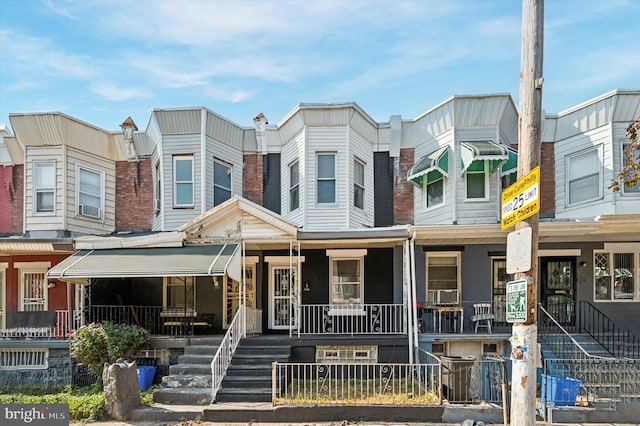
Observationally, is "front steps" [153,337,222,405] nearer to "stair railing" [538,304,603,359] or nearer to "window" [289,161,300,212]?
"window" [289,161,300,212]

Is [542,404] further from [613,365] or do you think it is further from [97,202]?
[97,202]

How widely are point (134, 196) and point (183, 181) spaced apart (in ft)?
7.51

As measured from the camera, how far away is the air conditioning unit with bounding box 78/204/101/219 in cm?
1424

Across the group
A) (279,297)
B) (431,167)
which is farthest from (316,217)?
(431,167)

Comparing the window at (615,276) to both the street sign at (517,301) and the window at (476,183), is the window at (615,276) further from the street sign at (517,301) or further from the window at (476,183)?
the street sign at (517,301)

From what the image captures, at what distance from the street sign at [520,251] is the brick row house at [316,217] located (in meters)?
6.21

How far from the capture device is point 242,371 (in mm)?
10094

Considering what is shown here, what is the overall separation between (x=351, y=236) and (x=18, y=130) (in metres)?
11.2

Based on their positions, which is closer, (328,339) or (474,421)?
(474,421)

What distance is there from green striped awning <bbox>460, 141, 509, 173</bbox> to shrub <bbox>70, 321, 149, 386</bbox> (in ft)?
33.0

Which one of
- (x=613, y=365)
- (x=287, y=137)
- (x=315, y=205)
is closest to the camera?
(x=613, y=365)

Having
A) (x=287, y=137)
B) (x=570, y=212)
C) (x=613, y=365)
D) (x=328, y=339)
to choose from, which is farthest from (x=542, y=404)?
(x=287, y=137)

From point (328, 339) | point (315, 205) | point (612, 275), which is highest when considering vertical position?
point (315, 205)

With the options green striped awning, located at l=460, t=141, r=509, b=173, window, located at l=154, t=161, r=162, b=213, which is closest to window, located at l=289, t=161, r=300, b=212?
window, located at l=154, t=161, r=162, b=213
